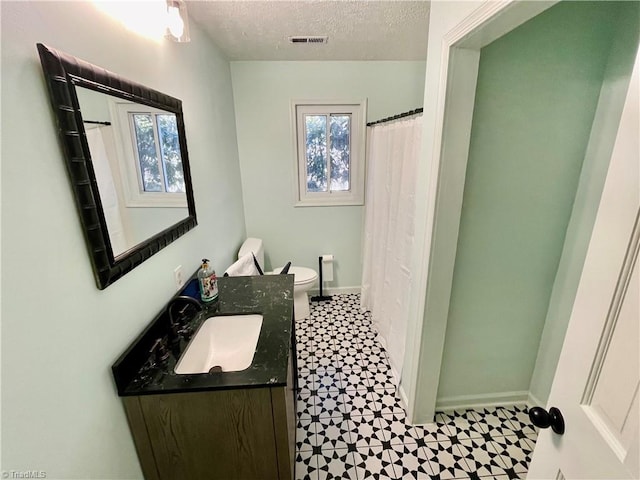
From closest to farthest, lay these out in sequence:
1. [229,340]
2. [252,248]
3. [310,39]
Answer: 1. [229,340]
2. [310,39]
3. [252,248]

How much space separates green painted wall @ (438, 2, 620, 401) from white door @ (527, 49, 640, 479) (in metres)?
0.86

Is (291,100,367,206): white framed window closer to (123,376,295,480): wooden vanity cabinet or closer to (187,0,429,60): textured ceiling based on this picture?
(187,0,429,60): textured ceiling

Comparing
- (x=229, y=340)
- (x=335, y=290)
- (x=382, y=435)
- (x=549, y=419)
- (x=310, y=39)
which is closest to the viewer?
(x=549, y=419)

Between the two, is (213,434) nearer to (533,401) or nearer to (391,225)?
(391,225)

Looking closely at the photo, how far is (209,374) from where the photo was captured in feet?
3.32

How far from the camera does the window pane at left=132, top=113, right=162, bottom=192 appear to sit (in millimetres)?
1114

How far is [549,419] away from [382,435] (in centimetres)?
120

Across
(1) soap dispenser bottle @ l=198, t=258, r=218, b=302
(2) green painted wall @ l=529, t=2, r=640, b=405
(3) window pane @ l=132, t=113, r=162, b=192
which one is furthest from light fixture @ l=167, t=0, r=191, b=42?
(2) green painted wall @ l=529, t=2, r=640, b=405

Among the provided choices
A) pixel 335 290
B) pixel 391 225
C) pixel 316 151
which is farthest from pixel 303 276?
pixel 316 151

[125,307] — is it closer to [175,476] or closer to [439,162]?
[175,476]

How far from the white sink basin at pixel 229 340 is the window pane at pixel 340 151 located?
6.21 ft

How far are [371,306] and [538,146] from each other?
189 cm

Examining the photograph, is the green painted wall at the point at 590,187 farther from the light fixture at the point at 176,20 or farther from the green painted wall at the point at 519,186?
the light fixture at the point at 176,20

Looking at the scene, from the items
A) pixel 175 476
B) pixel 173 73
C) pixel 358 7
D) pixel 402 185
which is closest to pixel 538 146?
pixel 402 185
